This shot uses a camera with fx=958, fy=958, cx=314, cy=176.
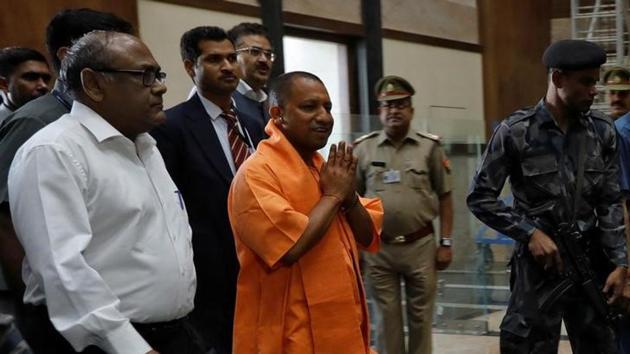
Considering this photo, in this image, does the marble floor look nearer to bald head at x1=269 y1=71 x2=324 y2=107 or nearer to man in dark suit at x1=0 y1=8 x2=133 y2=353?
bald head at x1=269 y1=71 x2=324 y2=107

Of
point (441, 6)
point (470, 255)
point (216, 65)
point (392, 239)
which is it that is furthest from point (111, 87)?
point (441, 6)

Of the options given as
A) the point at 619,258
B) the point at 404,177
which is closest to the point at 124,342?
the point at 619,258

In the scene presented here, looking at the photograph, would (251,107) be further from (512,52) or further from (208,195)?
(512,52)

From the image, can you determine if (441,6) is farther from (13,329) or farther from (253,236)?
(13,329)

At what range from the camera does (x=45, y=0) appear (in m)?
5.71

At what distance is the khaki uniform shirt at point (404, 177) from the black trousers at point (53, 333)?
10.3 ft

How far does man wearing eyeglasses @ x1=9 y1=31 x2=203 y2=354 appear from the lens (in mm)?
2303

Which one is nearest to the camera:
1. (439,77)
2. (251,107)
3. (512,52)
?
(251,107)

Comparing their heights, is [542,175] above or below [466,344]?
above

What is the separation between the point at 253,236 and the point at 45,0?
313 centimetres

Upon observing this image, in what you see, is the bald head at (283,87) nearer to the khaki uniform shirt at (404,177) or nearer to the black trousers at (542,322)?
the black trousers at (542,322)

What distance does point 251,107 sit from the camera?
14.8 feet

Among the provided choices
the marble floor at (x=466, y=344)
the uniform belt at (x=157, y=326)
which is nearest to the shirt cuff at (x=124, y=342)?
the uniform belt at (x=157, y=326)

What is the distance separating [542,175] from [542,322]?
63 centimetres
